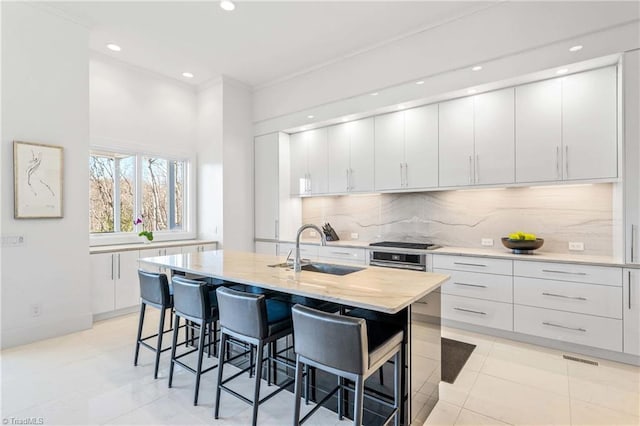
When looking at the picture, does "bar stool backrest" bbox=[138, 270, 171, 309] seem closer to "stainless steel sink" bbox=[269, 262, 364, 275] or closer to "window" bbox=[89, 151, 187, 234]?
"stainless steel sink" bbox=[269, 262, 364, 275]

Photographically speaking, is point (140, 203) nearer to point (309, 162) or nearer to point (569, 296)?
point (309, 162)

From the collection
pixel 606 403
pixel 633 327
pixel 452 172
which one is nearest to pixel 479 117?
pixel 452 172

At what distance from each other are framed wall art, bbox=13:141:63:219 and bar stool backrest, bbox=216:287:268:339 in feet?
8.29

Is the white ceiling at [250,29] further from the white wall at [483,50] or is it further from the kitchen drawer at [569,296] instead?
the kitchen drawer at [569,296]

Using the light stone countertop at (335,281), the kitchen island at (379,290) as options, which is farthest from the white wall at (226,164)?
the kitchen island at (379,290)

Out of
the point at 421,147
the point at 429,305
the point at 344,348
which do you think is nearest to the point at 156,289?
the point at 344,348

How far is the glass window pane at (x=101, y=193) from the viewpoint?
Answer: 4.29 metres

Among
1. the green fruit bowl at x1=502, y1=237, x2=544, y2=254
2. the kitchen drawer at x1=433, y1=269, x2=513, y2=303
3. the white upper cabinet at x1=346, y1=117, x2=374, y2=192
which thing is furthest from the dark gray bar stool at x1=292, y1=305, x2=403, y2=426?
the white upper cabinet at x1=346, y1=117, x2=374, y2=192

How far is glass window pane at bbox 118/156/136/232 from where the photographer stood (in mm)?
4578

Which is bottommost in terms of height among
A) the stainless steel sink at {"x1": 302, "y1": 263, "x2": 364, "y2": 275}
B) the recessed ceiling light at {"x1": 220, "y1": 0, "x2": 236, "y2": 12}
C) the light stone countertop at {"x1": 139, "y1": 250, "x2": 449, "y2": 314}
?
the stainless steel sink at {"x1": 302, "y1": 263, "x2": 364, "y2": 275}

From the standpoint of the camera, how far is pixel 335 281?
2047mm

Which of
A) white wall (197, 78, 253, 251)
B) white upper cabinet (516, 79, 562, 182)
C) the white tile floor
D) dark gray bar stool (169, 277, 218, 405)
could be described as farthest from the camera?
white wall (197, 78, 253, 251)

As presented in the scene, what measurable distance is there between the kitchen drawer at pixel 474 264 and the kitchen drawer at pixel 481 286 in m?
0.04

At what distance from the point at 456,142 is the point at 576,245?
157cm
